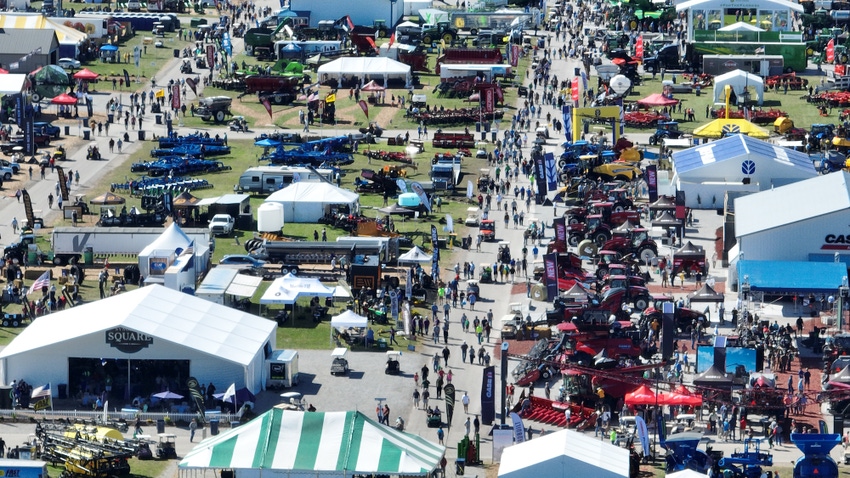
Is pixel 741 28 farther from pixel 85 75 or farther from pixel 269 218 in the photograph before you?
pixel 269 218

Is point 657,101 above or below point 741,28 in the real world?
below

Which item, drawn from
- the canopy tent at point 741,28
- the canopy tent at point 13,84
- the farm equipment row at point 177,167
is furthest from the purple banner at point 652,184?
the canopy tent at point 13,84

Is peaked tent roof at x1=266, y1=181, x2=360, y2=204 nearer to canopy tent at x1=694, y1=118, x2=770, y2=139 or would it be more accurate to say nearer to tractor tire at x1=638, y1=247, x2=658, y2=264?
tractor tire at x1=638, y1=247, x2=658, y2=264

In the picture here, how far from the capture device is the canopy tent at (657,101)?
130 metres

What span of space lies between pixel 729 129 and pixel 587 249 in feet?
92.2

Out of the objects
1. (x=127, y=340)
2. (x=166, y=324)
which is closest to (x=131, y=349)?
(x=127, y=340)

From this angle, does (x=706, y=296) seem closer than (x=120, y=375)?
No

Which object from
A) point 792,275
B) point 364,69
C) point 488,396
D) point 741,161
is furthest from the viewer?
point 364,69

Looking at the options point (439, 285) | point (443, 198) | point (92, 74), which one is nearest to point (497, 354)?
point (439, 285)

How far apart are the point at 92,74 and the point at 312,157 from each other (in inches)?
1215

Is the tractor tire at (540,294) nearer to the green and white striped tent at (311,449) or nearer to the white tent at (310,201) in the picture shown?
the white tent at (310,201)

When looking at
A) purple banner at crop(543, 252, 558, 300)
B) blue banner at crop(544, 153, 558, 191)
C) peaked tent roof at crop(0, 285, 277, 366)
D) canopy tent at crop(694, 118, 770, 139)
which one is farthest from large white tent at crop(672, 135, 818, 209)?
peaked tent roof at crop(0, 285, 277, 366)

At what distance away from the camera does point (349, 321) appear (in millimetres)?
80188

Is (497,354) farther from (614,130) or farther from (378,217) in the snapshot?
(614,130)
